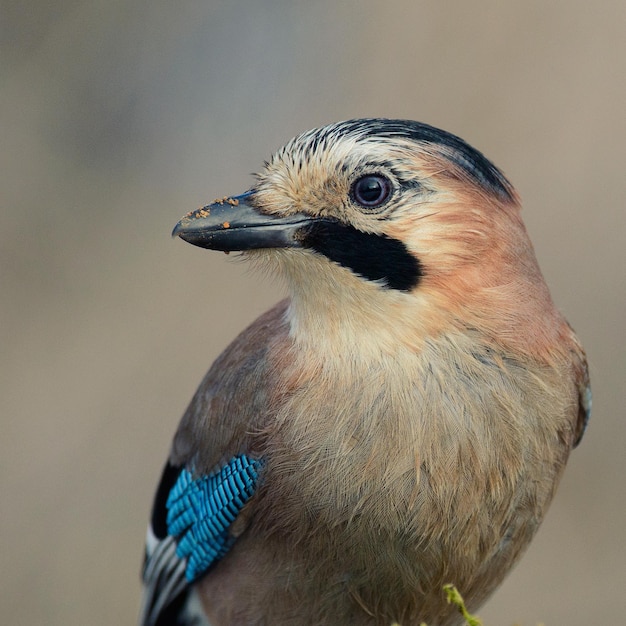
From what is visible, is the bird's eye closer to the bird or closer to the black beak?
the bird

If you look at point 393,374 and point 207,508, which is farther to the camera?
point 207,508

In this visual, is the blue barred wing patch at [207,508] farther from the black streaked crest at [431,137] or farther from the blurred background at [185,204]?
the blurred background at [185,204]

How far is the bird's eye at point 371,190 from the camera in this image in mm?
3652

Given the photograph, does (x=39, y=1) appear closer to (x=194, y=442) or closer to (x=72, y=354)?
(x=72, y=354)

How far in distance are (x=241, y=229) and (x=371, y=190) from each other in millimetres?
466

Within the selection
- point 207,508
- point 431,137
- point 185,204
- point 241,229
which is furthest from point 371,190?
point 185,204

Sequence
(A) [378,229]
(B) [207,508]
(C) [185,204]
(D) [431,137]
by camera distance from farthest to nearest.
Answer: (C) [185,204] < (B) [207,508] < (D) [431,137] < (A) [378,229]

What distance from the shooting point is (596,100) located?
7.47 m

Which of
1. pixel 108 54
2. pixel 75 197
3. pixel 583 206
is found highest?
pixel 583 206

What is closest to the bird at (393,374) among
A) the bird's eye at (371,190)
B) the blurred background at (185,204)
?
the bird's eye at (371,190)

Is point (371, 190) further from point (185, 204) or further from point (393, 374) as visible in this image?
point (185, 204)

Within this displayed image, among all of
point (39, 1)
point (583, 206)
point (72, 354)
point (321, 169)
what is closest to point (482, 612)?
point (583, 206)

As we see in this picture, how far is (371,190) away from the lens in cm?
366

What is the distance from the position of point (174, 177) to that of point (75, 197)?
0.83m
